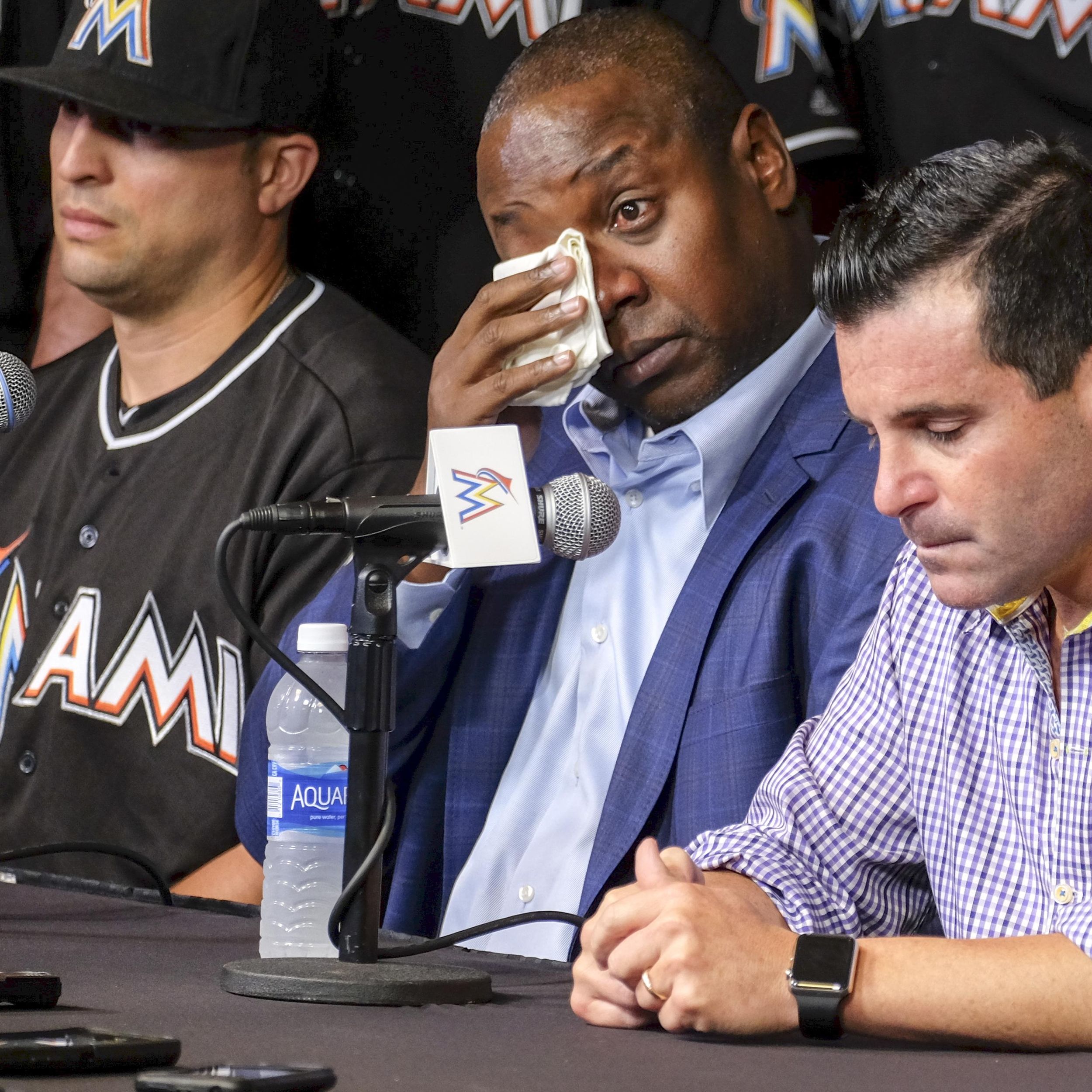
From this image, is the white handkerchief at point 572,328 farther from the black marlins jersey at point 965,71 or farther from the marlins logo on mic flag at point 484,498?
the marlins logo on mic flag at point 484,498

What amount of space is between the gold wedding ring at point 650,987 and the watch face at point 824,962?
Answer: 0.08 metres

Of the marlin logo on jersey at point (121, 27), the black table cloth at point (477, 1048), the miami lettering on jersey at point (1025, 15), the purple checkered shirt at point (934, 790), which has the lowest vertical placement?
the black table cloth at point (477, 1048)

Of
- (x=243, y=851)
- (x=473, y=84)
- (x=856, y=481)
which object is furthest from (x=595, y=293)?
(x=243, y=851)

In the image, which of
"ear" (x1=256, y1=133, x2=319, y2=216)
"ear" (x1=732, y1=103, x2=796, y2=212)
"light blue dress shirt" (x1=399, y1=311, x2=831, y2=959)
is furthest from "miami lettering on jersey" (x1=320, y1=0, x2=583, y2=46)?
"light blue dress shirt" (x1=399, y1=311, x2=831, y2=959)

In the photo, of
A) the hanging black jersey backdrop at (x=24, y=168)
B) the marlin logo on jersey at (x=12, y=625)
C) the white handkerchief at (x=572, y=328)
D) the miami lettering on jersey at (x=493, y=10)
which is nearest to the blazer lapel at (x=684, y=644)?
the white handkerchief at (x=572, y=328)

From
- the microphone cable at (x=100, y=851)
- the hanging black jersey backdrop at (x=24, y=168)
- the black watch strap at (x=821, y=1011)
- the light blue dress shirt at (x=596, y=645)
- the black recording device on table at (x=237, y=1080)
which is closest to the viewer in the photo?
the black recording device on table at (x=237, y=1080)

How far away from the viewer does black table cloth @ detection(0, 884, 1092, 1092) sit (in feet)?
2.55

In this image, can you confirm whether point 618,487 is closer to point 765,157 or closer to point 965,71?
point 765,157

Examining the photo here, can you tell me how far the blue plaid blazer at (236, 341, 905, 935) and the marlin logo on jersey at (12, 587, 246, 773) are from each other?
0.67ft

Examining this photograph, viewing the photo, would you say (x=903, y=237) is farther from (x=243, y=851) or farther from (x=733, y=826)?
(x=243, y=851)

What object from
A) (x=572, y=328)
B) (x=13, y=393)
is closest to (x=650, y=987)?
(x=13, y=393)

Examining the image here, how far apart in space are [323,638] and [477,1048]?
1.46 feet

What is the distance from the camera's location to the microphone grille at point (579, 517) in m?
1.15

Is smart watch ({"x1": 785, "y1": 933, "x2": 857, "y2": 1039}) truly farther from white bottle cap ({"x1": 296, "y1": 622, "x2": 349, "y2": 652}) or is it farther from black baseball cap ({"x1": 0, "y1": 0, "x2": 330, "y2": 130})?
black baseball cap ({"x1": 0, "y1": 0, "x2": 330, "y2": 130})
